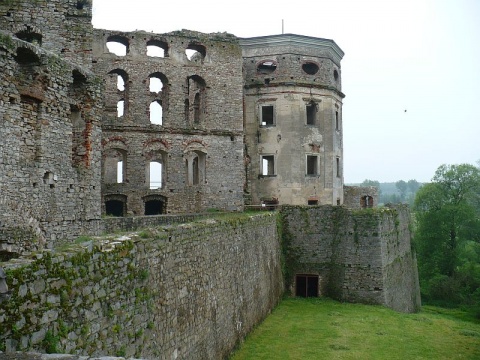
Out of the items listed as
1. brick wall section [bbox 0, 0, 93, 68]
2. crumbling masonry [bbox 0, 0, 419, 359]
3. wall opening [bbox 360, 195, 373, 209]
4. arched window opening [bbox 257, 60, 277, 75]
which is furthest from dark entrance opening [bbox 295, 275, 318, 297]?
wall opening [bbox 360, 195, 373, 209]

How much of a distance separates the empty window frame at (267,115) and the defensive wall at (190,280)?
322 inches

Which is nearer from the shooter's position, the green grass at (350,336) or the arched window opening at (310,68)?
the green grass at (350,336)

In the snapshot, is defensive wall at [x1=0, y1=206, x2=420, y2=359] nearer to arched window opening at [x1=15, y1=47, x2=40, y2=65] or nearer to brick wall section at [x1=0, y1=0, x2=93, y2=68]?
arched window opening at [x1=15, y1=47, x2=40, y2=65]

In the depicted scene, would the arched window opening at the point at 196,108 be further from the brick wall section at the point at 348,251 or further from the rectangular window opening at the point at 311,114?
the brick wall section at the point at 348,251

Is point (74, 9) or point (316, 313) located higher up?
point (74, 9)

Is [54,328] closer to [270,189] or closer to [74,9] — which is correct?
[74,9]

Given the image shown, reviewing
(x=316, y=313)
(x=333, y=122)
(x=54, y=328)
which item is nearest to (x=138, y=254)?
(x=54, y=328)

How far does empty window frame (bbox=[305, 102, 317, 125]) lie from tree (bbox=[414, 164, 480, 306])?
1796 cm

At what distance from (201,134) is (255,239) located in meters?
9.59

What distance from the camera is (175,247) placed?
10609 mm

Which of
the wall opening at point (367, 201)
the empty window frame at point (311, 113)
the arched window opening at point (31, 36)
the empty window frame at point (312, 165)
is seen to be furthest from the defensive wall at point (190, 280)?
the wall opening at point (367, 201)

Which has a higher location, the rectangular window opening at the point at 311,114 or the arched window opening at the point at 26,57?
the rectangular window opening at the point at 311,114

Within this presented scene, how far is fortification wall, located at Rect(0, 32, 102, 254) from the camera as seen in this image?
10.9 meters

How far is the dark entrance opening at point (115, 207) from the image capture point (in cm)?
2556
